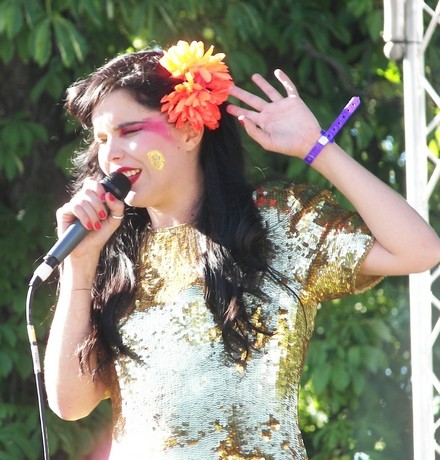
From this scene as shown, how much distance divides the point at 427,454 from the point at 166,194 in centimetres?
108

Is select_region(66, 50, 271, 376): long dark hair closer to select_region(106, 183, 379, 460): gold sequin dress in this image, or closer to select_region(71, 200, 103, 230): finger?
select_region(106, 183, 379, 460): gold sequin dress

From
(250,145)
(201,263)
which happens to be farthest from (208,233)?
(250,145)

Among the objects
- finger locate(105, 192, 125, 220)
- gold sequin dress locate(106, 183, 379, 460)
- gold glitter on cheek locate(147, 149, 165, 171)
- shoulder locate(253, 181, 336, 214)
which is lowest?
gold sequin dress locate(106, 183, 379, 460)

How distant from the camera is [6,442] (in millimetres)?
3922

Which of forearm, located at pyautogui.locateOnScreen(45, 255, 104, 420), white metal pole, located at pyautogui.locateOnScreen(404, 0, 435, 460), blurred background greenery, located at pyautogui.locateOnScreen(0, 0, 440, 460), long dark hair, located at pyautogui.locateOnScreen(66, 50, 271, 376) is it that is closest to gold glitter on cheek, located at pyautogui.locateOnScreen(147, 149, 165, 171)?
long dark hair, located at pyautogui.locateOnScreen(66, 50, 271, 376)

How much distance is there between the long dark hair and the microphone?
0.22 meters

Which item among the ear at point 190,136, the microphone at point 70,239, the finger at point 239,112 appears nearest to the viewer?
the microphone at point 70,239

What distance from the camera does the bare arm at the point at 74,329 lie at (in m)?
2.36

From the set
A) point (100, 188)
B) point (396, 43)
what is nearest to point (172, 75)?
point (100, 188)

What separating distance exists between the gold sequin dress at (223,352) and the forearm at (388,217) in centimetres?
6

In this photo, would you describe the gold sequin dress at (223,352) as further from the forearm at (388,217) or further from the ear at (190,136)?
the ear at (190,136)

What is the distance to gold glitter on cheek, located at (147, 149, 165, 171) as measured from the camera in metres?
2.38

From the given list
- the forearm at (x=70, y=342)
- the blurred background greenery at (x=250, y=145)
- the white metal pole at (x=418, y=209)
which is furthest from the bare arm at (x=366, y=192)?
the blurred background greenery at (x=250, y=145)

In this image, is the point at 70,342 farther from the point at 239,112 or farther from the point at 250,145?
the point at 250,145
